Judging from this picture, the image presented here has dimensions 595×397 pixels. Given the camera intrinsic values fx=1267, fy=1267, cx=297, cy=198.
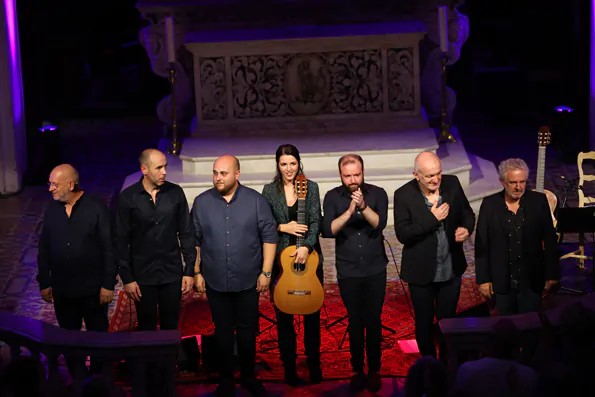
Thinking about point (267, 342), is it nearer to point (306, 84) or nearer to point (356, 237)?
point (356, 237)

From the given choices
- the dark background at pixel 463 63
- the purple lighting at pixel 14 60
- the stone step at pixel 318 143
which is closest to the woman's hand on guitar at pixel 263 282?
the stone step at pixel 318 143

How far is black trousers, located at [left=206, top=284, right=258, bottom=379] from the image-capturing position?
7.56m

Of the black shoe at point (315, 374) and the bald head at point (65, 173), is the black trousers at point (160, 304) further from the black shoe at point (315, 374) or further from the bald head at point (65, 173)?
the black shoe at point (315, 374)

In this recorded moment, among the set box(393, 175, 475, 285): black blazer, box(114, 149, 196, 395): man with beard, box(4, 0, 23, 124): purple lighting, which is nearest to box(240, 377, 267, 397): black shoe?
box(114, 149, 196, 395): man with beard

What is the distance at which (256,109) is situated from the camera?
13297mm

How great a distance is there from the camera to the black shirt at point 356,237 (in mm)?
7551

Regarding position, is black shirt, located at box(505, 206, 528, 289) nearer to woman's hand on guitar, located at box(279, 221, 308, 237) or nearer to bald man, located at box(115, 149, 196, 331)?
woman's hand on guitar, located at box(279, 221, 308, 237)

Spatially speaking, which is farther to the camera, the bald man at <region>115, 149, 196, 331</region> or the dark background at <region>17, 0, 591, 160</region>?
the dark background at <region>17, 0, 591, 160</region>

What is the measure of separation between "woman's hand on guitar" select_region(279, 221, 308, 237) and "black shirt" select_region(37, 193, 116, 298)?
1053 millimetres

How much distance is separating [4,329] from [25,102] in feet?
28.8

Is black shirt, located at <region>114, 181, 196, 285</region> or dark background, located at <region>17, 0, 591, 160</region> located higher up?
dark background, located at <region>17, 0, 591, 160</region>

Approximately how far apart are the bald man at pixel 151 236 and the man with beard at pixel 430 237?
130 cm

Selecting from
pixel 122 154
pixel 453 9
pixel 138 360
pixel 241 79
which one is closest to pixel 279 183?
pixel 138 360

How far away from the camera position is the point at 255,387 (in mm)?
7426
